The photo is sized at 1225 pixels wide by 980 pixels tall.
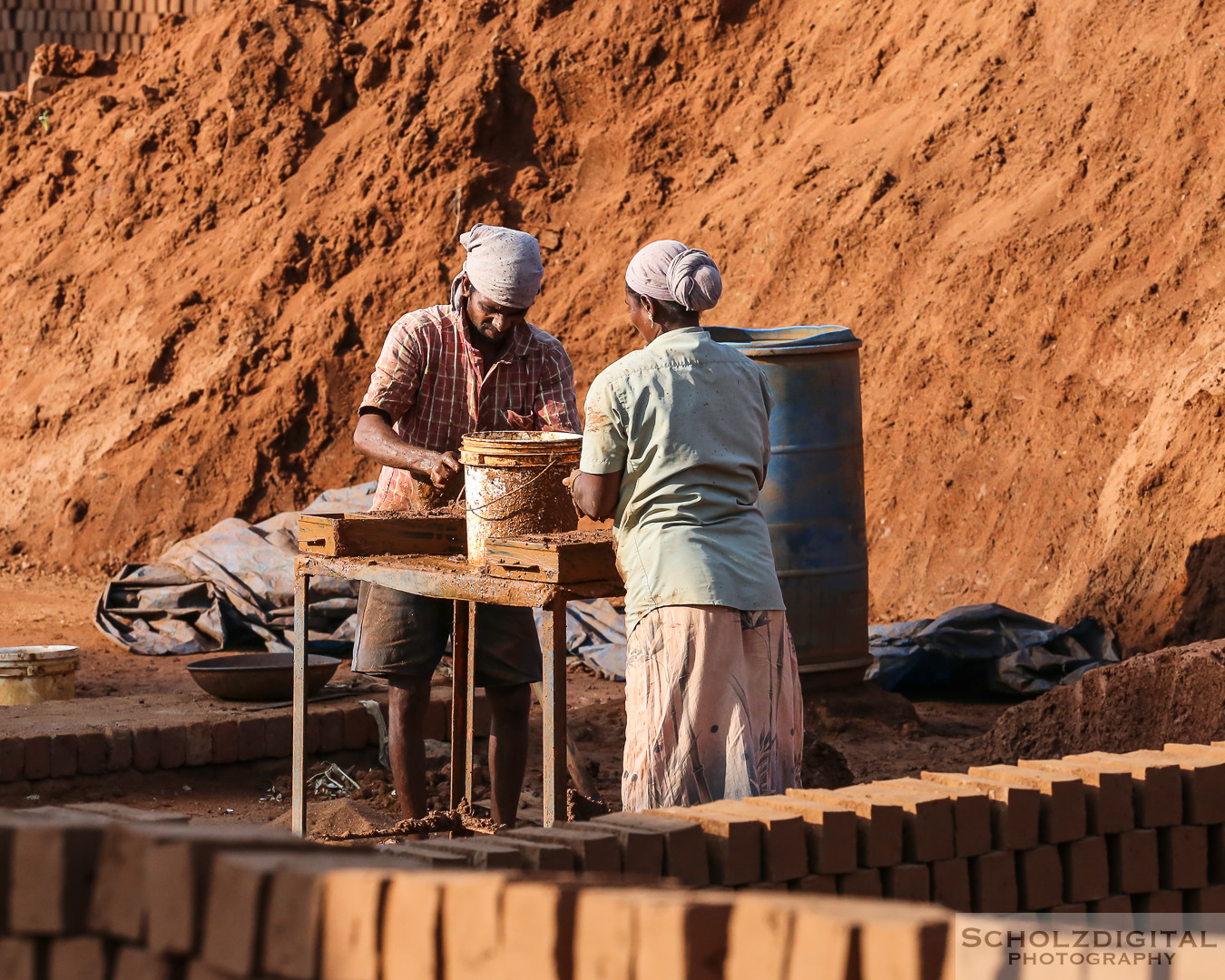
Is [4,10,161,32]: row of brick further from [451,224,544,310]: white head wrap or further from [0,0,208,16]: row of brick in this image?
[451,224,544,310]: white head wrap

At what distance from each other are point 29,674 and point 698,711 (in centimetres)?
384

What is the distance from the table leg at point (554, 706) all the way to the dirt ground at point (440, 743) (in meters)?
1.32

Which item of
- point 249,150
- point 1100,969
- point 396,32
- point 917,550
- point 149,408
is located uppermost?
point 396,32

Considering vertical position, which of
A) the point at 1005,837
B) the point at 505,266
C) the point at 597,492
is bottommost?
the point at 1005,837

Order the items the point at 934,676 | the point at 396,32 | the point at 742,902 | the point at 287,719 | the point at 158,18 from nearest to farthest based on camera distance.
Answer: the point at 742,902, the point at 287,719, the point at 934,676, the point at 396,32, the point at 158,18

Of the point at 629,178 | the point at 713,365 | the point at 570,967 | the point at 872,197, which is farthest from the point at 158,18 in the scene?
the point at 570,967

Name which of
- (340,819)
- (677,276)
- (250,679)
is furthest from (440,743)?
(677,276)

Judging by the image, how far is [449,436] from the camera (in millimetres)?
4539

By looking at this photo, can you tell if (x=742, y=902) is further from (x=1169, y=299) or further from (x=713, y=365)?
(x=1169, y=299)

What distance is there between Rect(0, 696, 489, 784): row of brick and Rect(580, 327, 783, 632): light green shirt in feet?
7.42

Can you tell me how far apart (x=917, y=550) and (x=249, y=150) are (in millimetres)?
6930

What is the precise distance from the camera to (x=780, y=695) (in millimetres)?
3539

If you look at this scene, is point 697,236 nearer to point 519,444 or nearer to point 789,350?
point 789,350

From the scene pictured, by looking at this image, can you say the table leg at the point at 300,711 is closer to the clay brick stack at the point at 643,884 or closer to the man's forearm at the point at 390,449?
the man's forearm at the point at 390,449
